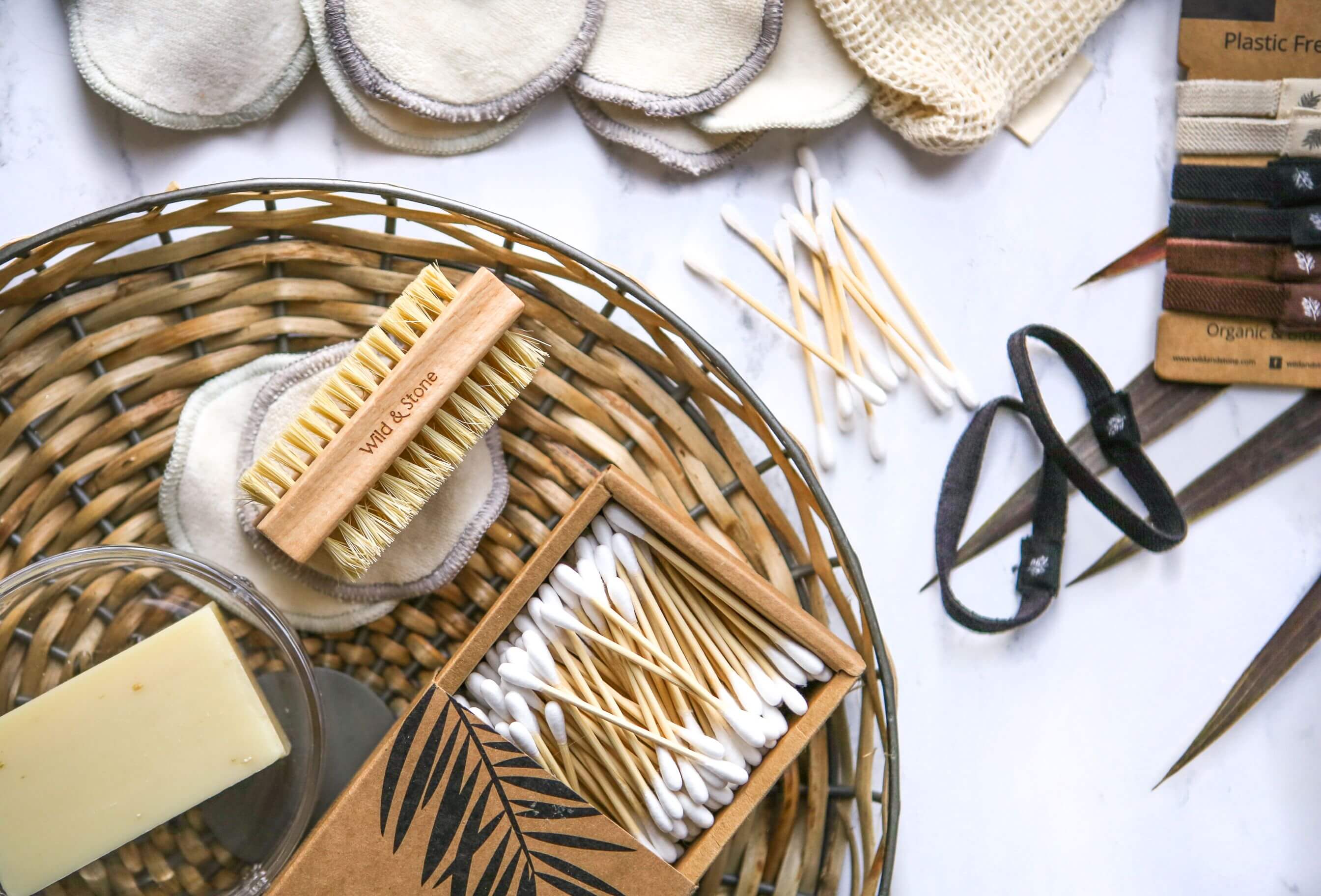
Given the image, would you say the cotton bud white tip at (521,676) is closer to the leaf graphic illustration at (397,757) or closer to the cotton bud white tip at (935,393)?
the leaf graphic illustration at (397,757)

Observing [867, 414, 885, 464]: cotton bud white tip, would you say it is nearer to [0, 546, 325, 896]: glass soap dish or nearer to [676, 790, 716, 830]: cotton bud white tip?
[676, 790, 716, 830]: cotton bud white tip

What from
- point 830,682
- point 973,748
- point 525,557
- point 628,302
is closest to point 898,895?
point 973,748

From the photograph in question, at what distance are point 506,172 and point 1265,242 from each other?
590 millimetres

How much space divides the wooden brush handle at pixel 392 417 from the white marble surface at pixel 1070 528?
19cm

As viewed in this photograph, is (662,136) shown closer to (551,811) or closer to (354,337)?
(354,337)

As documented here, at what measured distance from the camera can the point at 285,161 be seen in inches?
28.2

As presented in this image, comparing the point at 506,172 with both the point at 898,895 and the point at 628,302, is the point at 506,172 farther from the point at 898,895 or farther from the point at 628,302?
the point at 898,895

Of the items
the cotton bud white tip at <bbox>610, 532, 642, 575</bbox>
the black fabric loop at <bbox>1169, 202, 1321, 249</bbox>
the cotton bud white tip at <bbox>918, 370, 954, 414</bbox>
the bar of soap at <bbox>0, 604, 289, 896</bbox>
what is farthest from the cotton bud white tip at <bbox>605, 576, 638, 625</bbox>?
the black fabric loop at <bbox>1169, 202, 1321, 249</bbox>

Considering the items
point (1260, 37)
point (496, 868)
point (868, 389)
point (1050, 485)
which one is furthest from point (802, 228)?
point (496, 868)

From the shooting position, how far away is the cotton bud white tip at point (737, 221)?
0.73 metres

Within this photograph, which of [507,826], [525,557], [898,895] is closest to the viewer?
[507,826]

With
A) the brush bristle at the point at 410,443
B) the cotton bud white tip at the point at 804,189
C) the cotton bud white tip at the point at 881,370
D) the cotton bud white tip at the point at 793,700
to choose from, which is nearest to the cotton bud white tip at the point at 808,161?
the cotton bud white tip at the point at 804,189

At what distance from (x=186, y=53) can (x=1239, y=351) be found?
0.81 metres

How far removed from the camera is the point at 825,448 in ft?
2.41
